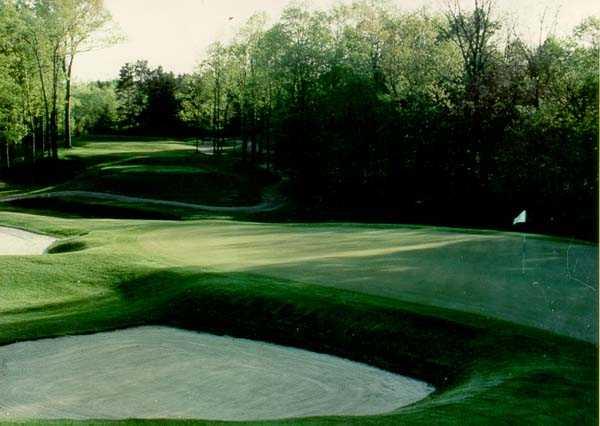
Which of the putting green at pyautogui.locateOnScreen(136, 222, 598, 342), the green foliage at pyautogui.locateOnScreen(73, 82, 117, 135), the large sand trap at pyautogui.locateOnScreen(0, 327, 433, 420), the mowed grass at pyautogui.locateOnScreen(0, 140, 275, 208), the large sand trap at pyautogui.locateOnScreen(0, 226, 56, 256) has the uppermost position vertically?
the green foliage at pyautogui.locateOnScreen(73, 82, 117, 135)

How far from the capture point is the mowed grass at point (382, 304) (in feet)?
32.4

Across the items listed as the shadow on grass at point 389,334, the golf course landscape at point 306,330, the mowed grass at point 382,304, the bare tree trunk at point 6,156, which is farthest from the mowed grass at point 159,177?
the shadow on grass at point 389,334

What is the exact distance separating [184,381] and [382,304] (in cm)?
509

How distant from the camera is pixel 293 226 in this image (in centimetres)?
A: 2964

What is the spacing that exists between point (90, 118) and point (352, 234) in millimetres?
72238

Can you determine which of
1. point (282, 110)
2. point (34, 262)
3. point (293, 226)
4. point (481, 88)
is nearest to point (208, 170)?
point (282, 110)

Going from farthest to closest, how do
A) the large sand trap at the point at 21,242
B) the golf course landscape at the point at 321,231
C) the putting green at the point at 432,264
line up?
the large sand trap at the point at 21,242
the putting green at the point at 432,264
the golf course landscape at the point at 321,231

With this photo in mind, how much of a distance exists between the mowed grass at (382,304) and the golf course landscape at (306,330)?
0.05m

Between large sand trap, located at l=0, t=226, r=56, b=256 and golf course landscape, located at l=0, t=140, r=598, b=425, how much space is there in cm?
71

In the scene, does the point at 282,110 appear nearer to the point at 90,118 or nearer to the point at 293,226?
the point at 293,226

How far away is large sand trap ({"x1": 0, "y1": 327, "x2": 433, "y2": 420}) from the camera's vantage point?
9758 millimetres

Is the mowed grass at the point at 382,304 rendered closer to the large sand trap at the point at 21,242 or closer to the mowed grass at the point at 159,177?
the large sand trap at the point at 21,242

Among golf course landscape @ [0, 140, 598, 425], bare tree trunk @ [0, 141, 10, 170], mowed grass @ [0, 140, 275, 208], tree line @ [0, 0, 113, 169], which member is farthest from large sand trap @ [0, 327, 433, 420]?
bare tree trunk @ [0, 141, 10, 170]

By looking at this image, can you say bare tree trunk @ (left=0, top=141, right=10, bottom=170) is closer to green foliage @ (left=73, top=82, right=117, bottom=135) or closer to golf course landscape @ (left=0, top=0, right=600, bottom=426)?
golf course landscape @ (left=0, top=0, right=600, bottom=426)
